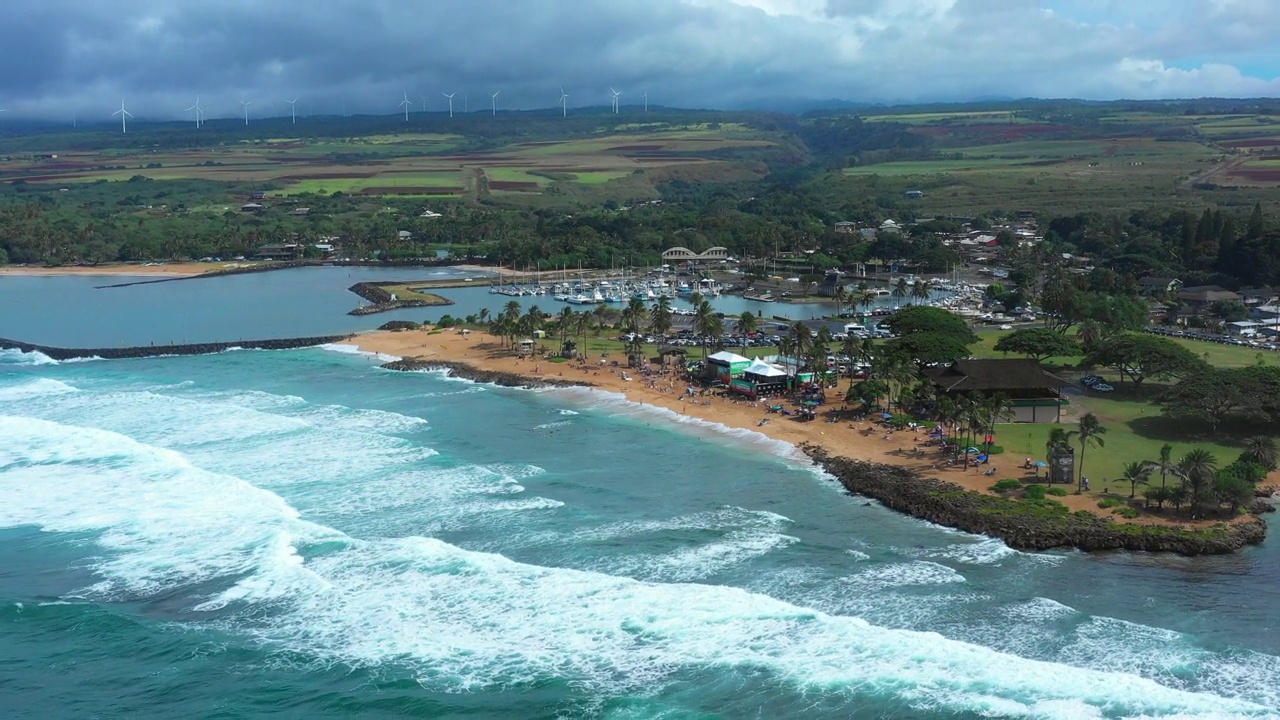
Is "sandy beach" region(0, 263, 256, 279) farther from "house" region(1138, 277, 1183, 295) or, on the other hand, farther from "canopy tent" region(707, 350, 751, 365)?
"house" region(1138, 277, 1183, 295)

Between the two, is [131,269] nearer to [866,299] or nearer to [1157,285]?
[866,299]

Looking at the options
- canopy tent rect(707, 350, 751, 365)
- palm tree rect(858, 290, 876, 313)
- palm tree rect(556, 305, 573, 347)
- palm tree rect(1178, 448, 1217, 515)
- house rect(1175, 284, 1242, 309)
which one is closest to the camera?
palm tree rect(1178, 448, 1217, 515)

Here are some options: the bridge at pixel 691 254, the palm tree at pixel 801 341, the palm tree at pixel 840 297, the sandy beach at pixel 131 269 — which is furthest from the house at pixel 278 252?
the palm tree at pixel 801 341


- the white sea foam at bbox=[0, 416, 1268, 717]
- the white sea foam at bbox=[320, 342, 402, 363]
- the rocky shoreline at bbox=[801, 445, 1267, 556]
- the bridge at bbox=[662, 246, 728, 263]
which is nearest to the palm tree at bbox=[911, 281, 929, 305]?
the bridge at bbox=[662, 246, 728, 263]

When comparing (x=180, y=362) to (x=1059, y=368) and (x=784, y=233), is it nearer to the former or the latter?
(x=1059, y=368)

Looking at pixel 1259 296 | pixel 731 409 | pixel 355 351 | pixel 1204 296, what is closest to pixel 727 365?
pixel 731 409
